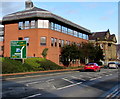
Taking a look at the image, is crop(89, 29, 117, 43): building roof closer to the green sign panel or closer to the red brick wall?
the red brick wall

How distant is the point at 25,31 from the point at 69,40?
40.2 ft

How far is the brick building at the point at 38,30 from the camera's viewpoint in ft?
123

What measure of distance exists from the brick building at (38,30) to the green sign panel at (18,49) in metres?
9.45

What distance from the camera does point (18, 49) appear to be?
27.5 meters

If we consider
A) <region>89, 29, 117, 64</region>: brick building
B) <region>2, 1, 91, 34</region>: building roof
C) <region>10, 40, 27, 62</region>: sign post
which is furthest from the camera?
<region>89, 29, 117, 64</region>: brick building

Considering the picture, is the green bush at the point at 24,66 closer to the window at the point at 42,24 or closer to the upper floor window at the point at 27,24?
the window at the point at 42,24

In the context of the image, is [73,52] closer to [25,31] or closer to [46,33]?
[46,33]

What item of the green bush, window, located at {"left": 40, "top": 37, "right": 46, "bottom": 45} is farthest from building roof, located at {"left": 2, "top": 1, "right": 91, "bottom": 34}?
the green bush

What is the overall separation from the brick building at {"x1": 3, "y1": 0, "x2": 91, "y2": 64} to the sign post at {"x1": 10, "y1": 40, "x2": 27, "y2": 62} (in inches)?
372

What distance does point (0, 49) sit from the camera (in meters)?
50.5

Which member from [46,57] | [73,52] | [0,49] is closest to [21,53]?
[46,57]

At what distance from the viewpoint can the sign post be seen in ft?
89.2

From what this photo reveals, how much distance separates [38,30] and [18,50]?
1087 centimetres

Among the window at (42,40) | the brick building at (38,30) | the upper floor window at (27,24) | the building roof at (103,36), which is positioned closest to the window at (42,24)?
the brick building at (38,30)
